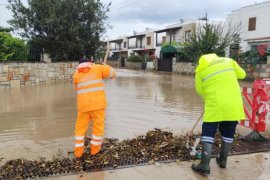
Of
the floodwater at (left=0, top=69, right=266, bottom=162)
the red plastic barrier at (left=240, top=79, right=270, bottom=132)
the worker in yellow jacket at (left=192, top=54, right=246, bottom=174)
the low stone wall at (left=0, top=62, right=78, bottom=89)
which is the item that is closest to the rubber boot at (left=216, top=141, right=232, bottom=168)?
the worker in yellow jacket at (left=192, top=54, right=246, bottom=174)

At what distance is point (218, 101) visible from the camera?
3.88 metres

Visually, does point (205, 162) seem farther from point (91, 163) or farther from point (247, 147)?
point (91, 163)

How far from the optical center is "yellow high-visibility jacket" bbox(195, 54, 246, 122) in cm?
387

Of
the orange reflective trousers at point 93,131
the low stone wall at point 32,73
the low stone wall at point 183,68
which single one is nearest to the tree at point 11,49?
the low stone wall at point 32,73

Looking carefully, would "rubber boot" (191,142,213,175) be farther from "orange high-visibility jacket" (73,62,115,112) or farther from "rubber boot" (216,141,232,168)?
"orange high-visibility jacket" (73,62,115,112)

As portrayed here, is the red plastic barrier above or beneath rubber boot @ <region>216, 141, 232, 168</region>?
above

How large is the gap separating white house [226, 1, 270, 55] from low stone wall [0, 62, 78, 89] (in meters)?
15.5

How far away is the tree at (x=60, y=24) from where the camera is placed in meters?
16.1

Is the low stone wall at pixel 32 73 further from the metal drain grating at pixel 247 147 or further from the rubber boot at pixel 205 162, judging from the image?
the rubber boot at pixel 205 162

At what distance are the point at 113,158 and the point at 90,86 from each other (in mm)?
1145

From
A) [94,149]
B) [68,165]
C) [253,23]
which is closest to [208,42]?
[253,23]

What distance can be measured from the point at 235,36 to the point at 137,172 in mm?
21575

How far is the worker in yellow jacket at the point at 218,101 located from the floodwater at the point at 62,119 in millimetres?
2069

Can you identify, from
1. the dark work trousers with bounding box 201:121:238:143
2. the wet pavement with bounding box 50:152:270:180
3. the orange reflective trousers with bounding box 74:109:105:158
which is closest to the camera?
the wet pavement with bounding box 50:152:270:180
